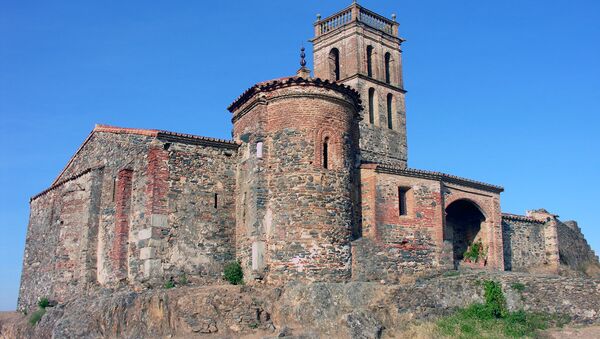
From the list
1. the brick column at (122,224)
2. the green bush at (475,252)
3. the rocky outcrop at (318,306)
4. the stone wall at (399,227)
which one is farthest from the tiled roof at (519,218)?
the brick column at (122,224)

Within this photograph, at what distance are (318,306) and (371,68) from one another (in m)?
20.8

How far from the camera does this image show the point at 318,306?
19.3 meters

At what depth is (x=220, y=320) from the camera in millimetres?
19219

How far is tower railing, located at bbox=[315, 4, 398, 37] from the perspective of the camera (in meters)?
37.0

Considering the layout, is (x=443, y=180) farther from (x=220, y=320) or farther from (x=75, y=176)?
(x=75, y=176)

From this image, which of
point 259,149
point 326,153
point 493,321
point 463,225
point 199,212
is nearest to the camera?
point 493,321

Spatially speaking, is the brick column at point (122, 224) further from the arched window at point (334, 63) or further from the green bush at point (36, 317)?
the arched window at point (334, 63)

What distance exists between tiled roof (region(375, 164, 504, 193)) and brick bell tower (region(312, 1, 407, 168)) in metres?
7.37

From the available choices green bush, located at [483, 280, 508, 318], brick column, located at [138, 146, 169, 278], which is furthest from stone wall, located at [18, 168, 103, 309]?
green bush, located at [483, 280, 508, 318]

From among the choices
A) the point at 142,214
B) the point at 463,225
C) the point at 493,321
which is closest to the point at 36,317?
the point at 142,214

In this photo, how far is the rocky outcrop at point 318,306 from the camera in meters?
18.9

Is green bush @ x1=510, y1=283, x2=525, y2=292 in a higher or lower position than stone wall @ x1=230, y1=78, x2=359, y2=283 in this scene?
lower

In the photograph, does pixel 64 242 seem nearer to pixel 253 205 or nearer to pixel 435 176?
pixel 253 205

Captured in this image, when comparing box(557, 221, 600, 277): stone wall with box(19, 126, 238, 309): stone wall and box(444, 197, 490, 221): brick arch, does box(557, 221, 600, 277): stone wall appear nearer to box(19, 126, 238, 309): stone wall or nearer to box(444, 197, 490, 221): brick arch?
box(444, 197, 490, 221): brick arch
